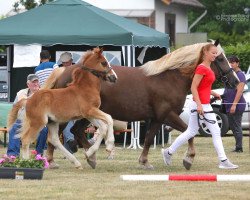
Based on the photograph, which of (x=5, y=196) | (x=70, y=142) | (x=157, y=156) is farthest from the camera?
(x=157, y=156)

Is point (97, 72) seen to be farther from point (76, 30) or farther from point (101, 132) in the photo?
point (76, 30)

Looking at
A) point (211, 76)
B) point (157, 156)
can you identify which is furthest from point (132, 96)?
point (157, 156)

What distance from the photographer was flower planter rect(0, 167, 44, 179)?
42.4 feet

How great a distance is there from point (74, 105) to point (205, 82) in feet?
6.42

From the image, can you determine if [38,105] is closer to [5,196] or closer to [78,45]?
[5,196]

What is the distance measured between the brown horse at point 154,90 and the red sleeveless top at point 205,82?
62 centimetres

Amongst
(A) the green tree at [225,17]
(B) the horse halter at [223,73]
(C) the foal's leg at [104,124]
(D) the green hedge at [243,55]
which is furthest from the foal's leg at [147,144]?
(A) the green tree at [225,17]

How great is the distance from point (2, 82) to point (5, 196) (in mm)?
12669

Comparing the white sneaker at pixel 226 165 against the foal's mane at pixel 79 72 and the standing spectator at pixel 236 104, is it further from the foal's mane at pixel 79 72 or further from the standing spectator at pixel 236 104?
the standing spectator at pixel 236 104

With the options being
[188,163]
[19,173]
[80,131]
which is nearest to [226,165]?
[188,163]

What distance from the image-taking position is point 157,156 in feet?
58.6

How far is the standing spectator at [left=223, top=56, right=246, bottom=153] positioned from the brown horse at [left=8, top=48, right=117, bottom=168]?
501cm

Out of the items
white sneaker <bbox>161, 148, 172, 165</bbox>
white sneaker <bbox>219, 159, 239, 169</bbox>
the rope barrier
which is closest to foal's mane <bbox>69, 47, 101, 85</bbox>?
white sneaker <bbox>161, 148, 172, 165</bbox>

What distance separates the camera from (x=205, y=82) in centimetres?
1448
